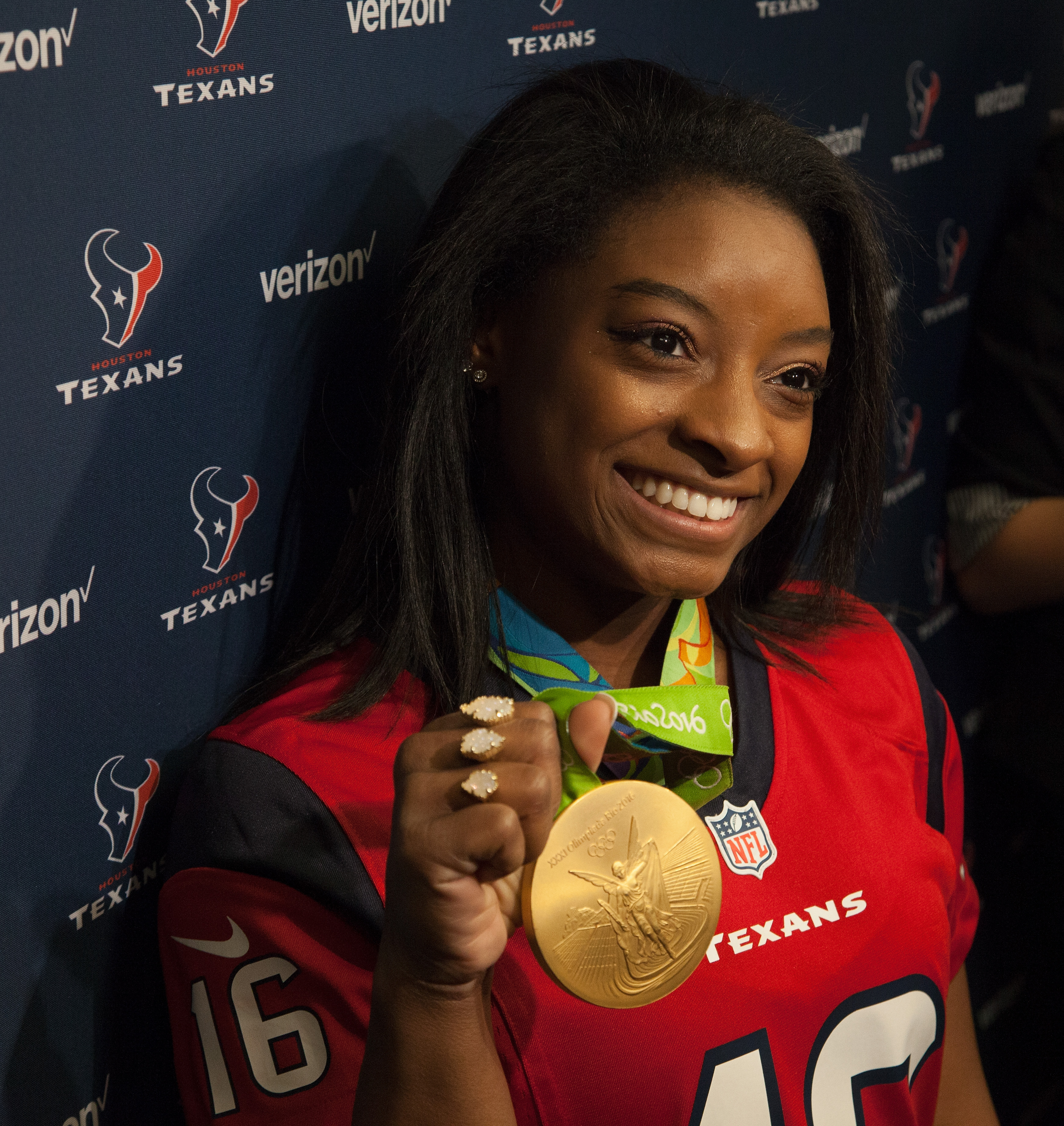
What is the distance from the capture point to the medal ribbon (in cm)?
101

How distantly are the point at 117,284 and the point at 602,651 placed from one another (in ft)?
1.76

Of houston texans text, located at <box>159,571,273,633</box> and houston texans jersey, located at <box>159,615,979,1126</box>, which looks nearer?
houston texans jersey, located at <box>159,615,979,1126</box>

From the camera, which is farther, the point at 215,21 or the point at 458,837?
the point at 215,21

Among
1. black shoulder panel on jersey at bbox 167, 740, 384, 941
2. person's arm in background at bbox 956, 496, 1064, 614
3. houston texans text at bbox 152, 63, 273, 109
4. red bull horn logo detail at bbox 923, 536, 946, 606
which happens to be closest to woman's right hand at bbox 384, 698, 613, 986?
black shoulder panel on jersey at bbox 167, 740, 384, 941

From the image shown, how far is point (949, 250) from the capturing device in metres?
2.03

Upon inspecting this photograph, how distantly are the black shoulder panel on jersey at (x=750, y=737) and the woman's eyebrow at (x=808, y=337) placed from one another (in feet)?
1.08

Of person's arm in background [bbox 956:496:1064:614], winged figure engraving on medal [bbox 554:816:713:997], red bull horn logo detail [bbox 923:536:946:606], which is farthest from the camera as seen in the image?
red bull horn logo detail [bbox 923:536:946:606]

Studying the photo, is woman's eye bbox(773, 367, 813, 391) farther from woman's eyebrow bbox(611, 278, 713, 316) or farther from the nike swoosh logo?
the nike swoosh logo

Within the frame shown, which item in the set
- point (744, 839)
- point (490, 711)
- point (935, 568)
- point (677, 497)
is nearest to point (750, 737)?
point (744, 839)

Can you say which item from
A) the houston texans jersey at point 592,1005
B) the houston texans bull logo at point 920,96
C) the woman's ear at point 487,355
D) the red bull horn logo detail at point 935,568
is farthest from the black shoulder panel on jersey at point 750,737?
the houston texans bull logo at point 920,96

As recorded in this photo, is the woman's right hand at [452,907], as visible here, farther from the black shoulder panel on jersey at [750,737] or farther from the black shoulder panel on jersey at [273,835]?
the black shoulder panel on jersey at [750,737]

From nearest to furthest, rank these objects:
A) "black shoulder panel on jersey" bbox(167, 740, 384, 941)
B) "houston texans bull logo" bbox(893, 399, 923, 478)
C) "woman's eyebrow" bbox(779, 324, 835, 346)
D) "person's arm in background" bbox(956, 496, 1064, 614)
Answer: "black shoulder panel on jersey" bbox(167, 740, 384, 941), "woman's eyebrow" bbox(779, 324, 835, 346), "person's arm in background" bbox(956, 496, 1064, 614), "houston texans bull logo" bbox(893, 399, 923, 478)

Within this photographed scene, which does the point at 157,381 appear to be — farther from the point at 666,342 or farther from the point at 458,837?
the point at 458,837

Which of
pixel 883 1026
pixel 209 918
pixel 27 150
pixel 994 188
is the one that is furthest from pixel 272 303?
pixel 994 188
